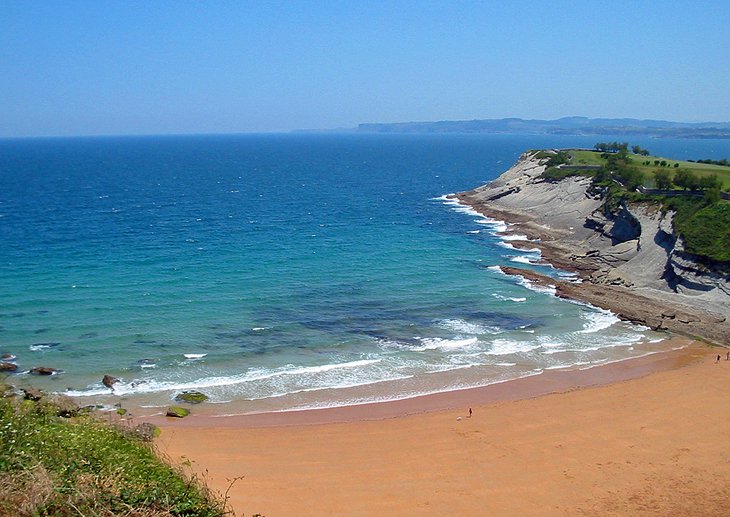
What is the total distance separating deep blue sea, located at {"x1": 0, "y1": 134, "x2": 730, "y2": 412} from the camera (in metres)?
35.2

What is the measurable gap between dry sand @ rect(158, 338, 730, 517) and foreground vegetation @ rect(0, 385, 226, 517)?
7.50 m

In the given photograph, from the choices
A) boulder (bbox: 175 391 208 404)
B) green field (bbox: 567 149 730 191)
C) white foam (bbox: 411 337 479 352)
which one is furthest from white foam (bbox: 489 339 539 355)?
green field (bbox: 567 149 730 191)

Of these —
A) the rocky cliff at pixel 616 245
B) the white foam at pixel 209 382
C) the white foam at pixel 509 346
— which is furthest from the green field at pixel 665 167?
the white foam at pixel 209 382

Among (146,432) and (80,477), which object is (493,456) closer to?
(146,432)

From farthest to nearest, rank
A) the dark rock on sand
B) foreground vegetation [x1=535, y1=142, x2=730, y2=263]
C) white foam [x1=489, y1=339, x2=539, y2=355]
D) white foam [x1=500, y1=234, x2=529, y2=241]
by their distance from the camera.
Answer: white foam [x1=500, y1=234, x2=529, y2=241] < foreground vegetation [x1=535, y1=142, x2=730, y2=263] < white foam [x1=489, y1=339, x2=539, y2=355] < the dark rock on sand

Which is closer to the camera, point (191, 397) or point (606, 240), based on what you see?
point (191, 397)

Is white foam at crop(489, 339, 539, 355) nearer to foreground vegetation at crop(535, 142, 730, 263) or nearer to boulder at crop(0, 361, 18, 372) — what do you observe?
foreground vegetation at crop(535, 142, 730, 263)

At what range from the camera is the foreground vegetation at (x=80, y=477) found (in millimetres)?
12117

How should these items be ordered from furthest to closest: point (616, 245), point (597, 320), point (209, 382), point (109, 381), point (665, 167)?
1. point (665, 167)
2. point (616, 245)
3. point (597, 320)
4. point (209, 382)
5. point (109, 381)

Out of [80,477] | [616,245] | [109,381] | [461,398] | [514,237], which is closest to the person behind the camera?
[80,477]

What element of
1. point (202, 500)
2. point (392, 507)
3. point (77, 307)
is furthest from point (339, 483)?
point (77, 307)

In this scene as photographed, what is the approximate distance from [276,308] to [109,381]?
14.5 meters

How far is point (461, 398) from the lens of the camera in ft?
109

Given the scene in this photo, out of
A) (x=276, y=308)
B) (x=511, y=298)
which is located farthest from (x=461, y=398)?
(x=511, y=298)
